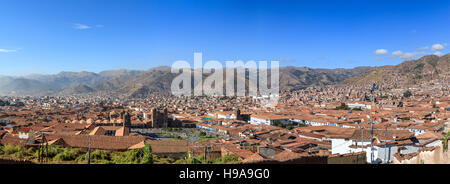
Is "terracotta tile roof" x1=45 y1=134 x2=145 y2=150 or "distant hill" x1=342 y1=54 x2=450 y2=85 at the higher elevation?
"distant hill" x1=342 y1=54 x2=450 y2=85

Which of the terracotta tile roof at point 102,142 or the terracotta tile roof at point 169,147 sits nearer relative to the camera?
the terracotta tile roof at point 169,147

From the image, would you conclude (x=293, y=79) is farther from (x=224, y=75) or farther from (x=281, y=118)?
(x=281, y=118)

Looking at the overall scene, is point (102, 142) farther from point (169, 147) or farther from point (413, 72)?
point (413, 72)

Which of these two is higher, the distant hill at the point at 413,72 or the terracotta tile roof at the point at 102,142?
the distant hill at the point at 413,72

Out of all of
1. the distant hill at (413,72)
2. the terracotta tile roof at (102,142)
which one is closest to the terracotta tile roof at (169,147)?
the terracotta tile roof at (102,142)

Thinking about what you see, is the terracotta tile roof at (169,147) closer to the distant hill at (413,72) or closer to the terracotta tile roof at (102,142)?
the terracotta tile roof at (102,142)

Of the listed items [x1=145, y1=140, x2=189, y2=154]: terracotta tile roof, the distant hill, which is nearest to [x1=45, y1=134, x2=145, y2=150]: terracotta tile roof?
[x1=145, y1=140, x2=189, y2=154]: terracotta tile roof

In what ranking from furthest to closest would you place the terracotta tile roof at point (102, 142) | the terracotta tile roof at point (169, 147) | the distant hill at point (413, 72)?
the distant hill at point (413, 72), the terracotta tile roof at point (102, 142), the terracotta tile roof at point (169, 147)

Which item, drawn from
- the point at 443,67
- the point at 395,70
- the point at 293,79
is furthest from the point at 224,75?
the point at 443,67

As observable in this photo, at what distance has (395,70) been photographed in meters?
95.1

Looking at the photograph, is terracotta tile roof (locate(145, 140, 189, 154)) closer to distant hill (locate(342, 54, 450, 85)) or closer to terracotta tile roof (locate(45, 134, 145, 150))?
terracotta tile roof (locate(45, 134, 145, 150))

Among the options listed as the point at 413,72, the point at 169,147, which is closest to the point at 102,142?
the point at 169,147
